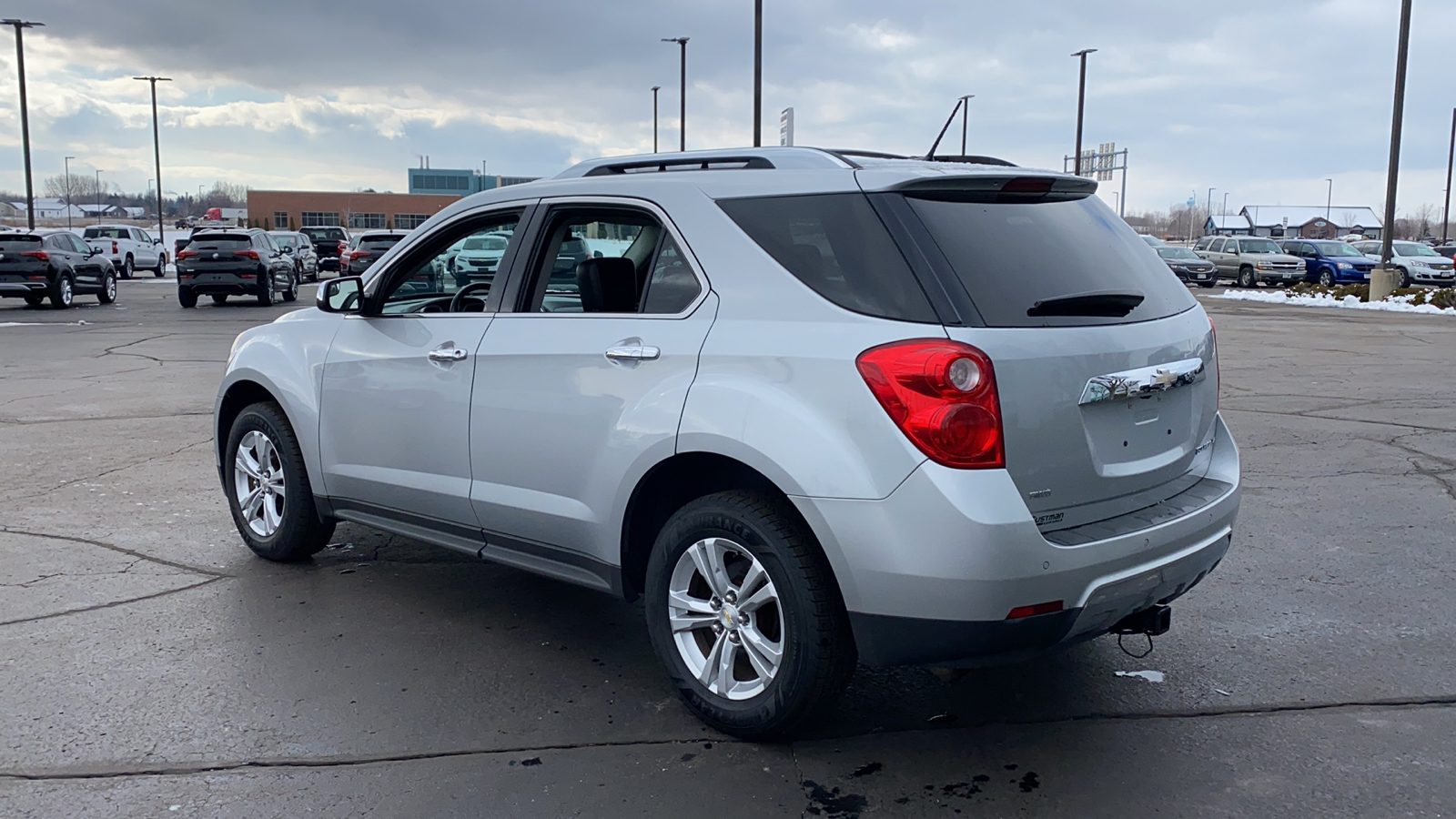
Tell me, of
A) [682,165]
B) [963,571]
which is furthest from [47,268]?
[963,571]

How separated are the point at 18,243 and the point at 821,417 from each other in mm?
25816

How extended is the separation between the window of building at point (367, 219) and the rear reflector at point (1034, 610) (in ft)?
394

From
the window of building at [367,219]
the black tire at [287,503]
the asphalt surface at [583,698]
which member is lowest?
the asphalt surface at [583,698]

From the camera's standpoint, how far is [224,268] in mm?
25609

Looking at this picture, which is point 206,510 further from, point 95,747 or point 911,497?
point 911,497

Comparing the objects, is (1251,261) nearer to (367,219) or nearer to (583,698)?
(583,698)

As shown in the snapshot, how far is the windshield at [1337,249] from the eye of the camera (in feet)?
126

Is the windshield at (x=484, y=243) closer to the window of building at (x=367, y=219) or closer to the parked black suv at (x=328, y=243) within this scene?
the parked black suv at (x=328, y=243)

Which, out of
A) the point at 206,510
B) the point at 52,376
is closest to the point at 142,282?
the point at 52,376

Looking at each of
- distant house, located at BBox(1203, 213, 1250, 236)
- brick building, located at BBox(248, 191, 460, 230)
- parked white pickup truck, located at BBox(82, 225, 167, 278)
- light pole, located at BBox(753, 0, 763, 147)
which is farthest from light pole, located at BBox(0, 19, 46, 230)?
distant house, located at BBox(1203, 213, 1250, 236)

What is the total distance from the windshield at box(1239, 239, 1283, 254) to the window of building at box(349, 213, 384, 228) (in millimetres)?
94083

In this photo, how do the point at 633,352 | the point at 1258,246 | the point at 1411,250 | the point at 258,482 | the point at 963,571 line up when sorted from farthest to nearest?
1. the point at 1258,246
2. the point at 1411,250
3. the point at 258,482
4. the point at 633,352
5. the point at 963,571

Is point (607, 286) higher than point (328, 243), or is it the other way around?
point (328, 243)

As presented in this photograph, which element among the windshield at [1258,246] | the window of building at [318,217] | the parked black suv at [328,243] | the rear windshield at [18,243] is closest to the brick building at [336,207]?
the window of building at [318,217]
